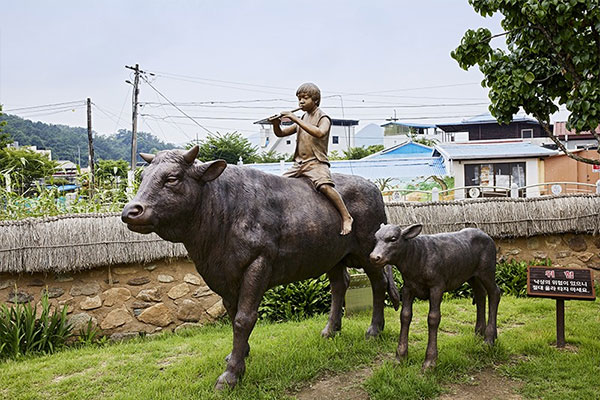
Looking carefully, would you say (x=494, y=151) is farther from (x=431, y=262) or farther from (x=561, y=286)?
(x=431, y=262)

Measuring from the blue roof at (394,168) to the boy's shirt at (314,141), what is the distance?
13602 mm

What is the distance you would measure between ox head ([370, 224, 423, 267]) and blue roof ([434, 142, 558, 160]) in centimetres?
1475

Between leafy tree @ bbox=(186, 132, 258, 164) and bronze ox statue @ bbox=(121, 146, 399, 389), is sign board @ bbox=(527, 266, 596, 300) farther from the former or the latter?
leafy tree @ bbox=(186, 132, 258, 164)

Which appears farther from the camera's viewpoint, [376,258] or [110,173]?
[110,173]

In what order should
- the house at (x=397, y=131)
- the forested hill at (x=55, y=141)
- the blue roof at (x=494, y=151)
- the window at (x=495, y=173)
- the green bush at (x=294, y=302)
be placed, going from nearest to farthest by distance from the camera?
1. the green bush at (x=294, y=302)
2. the blue roof at (x=494, y=151)
3. the window at (x=495, y=173)
4. the forested hill at (x=55, y=141)
5. the house at (x=397, y=131)

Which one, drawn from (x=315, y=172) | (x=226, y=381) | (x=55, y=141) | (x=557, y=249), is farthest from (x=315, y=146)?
(x=55, y=141)

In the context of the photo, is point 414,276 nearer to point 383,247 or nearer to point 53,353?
point 383,247

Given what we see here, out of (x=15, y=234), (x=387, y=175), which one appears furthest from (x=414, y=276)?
A: (x=387, y=175)

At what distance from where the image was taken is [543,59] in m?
5.21

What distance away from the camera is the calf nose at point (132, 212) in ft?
10.3

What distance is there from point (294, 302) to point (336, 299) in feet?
4.28

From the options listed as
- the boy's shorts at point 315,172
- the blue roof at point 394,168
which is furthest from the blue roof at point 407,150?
the boy's shorts at point 315,172

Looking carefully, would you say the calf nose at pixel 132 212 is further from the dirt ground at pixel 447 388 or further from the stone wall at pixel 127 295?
the stone wall at pixel 127 295

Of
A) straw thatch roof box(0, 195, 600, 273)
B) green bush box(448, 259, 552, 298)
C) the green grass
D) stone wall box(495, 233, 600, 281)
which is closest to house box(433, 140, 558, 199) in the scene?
stone wall box(495, 233, 600, 281)
